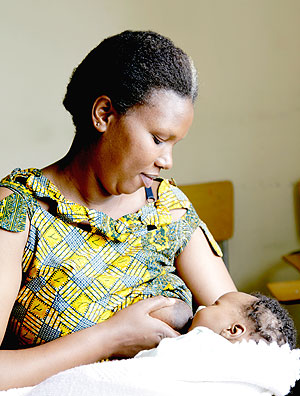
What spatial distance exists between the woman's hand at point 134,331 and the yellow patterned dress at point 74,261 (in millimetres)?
73

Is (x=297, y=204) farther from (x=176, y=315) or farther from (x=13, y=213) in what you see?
(x=13, y=213)

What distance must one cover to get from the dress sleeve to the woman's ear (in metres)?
0.25

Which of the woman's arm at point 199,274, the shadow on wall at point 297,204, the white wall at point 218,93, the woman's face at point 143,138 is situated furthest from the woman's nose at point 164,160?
the shadow on wall at point 297,204

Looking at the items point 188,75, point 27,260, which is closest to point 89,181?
point 27,260

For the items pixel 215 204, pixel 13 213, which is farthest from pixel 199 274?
pixel 215 204

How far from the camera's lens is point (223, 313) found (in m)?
1.26

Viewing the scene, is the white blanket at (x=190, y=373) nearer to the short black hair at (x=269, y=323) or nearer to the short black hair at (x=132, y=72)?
the short black hair at (x=269, y=323)

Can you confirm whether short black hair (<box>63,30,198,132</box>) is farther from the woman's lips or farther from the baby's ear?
the baby's ear

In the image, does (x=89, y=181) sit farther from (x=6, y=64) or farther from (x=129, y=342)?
(x=6, y=64)

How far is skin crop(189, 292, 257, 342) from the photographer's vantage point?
121 cm

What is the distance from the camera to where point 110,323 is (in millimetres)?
1225

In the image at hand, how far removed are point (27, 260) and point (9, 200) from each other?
0.47ft

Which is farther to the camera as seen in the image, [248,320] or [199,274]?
[199,274]

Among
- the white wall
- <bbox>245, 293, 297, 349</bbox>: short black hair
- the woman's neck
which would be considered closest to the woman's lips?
the woman's neck
